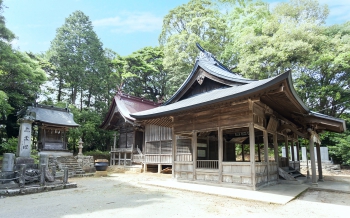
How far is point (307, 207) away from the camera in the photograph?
19.1 feet

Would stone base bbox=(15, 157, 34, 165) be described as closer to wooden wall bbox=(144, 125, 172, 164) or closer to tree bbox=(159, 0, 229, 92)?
wooden wall bbox=(144, 125, 172, 164)

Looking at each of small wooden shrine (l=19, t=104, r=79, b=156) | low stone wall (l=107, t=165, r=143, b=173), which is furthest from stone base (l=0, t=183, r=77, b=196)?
small wooden shrine (l=19, t=104, r=79, b=156)

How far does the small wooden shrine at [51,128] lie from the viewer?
757 inches

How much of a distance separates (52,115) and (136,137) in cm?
822

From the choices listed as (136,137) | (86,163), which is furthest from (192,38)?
(86,163)

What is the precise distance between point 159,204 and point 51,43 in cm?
2861

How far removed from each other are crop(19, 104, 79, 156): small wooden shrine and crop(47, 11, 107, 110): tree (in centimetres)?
679

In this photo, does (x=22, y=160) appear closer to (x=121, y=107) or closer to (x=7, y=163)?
(x=7, y=163)

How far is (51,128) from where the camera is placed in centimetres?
1995

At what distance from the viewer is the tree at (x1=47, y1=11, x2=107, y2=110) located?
87.7 ft

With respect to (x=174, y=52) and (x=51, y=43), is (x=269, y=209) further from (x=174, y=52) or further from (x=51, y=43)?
(x=51, y=43)

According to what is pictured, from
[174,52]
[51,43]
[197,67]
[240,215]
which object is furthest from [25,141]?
[51,43]

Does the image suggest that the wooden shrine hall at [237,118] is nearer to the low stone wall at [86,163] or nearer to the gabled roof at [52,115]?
the low stone wall at [86,163]

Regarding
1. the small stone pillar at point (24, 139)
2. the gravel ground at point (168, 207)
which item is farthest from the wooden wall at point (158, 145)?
the gravel ground at point (168, 207)
